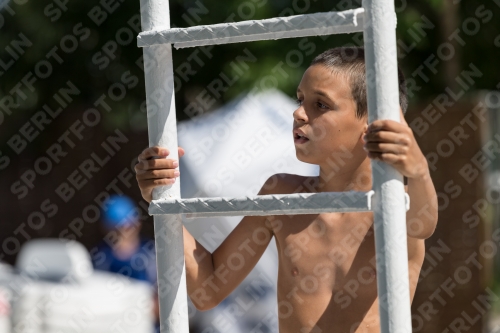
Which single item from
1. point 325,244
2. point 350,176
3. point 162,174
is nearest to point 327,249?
point 325,244

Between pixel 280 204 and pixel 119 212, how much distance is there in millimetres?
4128

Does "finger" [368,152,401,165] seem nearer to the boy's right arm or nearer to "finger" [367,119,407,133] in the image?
"finger" [367,119,407,133]

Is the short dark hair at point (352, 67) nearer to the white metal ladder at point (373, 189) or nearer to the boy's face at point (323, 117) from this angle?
the boy's face at point (323, 117)

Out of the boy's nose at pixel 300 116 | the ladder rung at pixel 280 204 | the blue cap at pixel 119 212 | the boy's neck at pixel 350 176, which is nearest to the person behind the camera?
the ladder rung at pixel 280 204

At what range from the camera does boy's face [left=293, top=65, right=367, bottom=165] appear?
5.36 feet

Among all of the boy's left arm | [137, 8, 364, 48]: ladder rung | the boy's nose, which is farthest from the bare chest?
[137, 8, 364, 48]: ladder rung

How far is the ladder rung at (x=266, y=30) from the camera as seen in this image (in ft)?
3.68

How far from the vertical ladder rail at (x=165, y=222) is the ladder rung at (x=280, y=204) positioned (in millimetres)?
65

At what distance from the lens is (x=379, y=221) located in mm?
1117

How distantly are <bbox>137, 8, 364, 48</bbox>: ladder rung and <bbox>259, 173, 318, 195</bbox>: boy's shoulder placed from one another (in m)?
0.61

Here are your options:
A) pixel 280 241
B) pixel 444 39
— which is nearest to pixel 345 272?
pixel 280 241

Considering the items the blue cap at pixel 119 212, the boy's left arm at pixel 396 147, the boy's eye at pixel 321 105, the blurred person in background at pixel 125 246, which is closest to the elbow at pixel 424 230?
the boy's left arm at pixel 396 147

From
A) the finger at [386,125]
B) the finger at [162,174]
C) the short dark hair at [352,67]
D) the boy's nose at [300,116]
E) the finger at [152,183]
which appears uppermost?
the short dark hair at [352,67]

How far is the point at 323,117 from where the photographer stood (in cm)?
164
